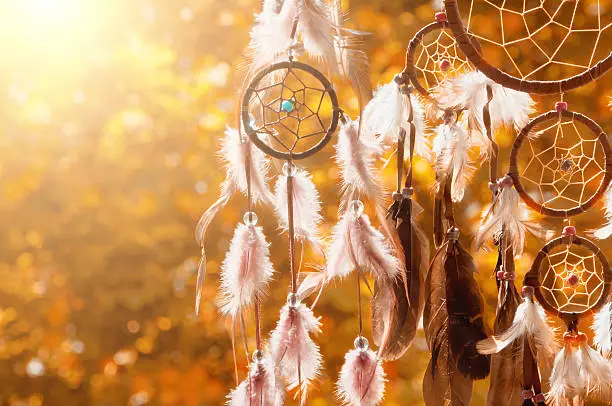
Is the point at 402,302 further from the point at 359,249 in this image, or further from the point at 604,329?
the point at 604,329

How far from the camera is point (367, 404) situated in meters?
0.72

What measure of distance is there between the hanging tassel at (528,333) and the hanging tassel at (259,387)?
0.21 metres

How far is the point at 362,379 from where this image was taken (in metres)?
0.72

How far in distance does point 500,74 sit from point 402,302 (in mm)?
242

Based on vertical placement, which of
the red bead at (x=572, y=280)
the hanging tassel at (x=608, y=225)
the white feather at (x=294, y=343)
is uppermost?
Answer: the hanging tassel at (x=608, y=225)

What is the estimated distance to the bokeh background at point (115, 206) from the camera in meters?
1.97

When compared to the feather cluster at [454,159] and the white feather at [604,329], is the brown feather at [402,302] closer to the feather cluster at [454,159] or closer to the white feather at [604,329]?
the feather cluster at [454,159]

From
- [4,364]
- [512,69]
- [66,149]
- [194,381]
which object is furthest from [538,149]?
[4,364]

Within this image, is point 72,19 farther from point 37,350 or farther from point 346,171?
point 346,171

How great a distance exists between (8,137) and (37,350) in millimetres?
618

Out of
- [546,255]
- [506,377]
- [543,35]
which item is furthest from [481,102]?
[543,35]

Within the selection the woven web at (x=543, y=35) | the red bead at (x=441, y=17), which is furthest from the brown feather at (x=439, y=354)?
the woven web at (x=543, y=35)

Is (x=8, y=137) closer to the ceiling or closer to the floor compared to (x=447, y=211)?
closer to the ceiling

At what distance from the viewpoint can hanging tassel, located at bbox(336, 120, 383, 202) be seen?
70 cm
